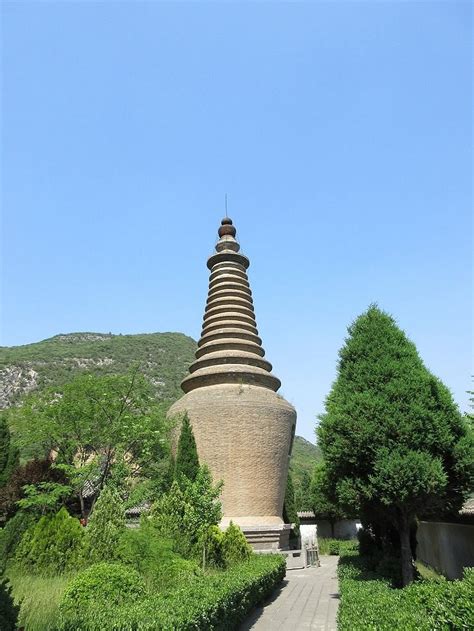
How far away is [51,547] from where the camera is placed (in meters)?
12.6

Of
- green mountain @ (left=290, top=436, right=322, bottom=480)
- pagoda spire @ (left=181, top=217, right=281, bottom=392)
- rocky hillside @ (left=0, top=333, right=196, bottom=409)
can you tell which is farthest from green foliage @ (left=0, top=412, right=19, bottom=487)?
green mountain @ (left=290, top=436, right=322, bottom=480)

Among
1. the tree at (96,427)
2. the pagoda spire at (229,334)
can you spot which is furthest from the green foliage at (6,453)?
the pagoda spire at (229,334)

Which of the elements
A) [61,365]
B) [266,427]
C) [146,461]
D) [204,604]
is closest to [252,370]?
[266,427]

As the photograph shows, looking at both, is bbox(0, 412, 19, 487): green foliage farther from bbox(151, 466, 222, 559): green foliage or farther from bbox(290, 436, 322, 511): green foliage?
bbox(290, 436, 322, 511): green foliage

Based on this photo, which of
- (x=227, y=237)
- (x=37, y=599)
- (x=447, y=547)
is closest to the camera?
(x=37, y=599)

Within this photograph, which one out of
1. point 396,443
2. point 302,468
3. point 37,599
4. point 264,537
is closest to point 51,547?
point 37,599

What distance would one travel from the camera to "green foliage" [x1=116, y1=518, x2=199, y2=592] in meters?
9.88

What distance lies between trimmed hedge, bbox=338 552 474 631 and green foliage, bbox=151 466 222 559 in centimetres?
612

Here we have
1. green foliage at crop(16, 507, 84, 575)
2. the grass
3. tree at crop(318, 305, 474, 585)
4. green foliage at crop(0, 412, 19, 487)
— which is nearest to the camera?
the grass

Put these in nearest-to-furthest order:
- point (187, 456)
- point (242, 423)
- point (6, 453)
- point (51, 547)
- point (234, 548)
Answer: point (51, 547) → point (234, 548) → point (187, 456) → point (242, 423) → point (6, 453)

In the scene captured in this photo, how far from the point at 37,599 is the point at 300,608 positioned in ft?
23.4

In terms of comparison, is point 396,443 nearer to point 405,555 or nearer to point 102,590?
point 405,555

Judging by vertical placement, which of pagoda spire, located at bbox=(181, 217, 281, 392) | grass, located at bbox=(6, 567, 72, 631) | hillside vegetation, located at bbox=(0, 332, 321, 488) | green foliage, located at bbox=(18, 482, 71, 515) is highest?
hillside vegetation, located at bbox=(0, 332, 321, 488)

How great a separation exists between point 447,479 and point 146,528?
7.76 meters
